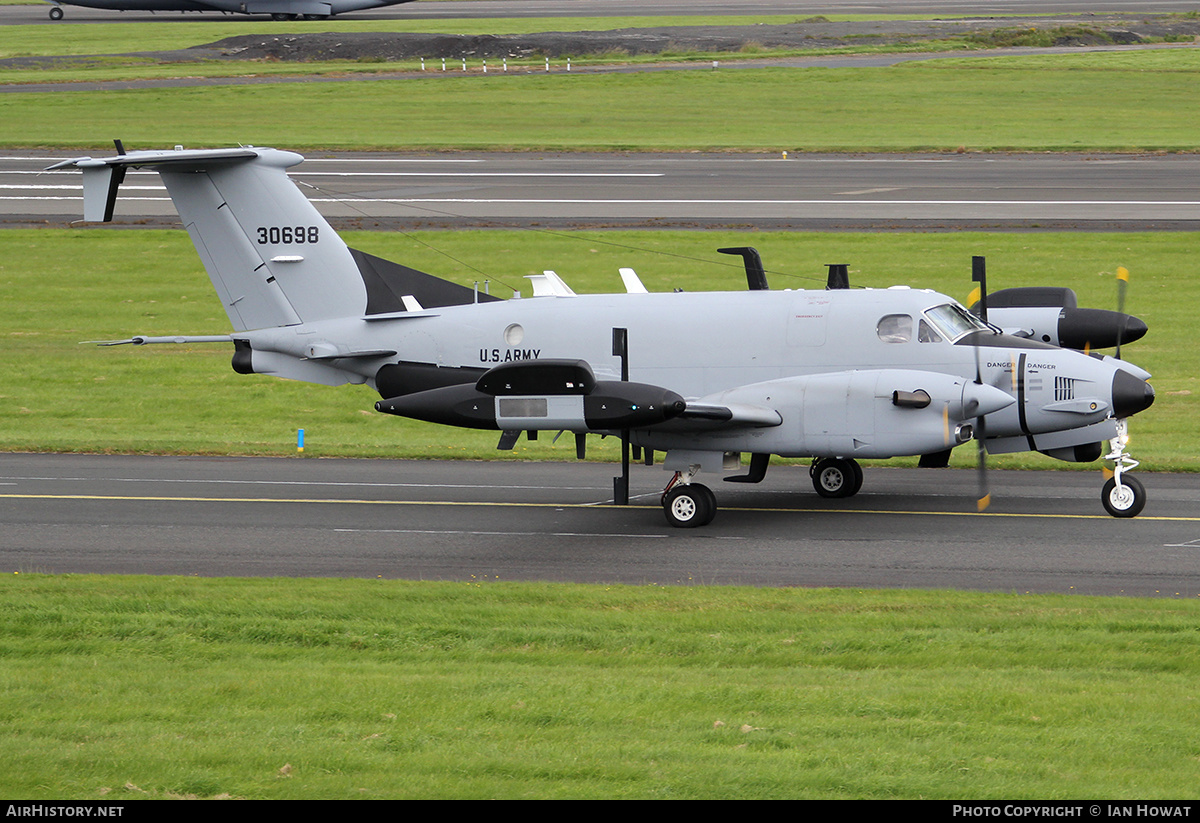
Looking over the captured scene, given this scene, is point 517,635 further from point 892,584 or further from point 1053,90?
point 1053,90

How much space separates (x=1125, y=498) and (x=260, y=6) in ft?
277

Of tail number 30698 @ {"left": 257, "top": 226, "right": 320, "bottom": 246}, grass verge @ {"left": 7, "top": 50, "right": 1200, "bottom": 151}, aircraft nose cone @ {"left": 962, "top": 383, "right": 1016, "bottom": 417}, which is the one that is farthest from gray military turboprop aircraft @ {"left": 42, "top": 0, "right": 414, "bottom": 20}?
aircraft nose cone @ {"left": 962, "top": 383, "right": 1016, "bottom": 417}

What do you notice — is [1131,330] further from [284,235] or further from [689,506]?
[284,235]

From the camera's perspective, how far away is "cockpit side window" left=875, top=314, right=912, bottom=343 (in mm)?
19047

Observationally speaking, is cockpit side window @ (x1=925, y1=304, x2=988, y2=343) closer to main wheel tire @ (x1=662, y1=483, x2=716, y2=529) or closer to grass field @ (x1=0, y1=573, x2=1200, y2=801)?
main wheel tire @ (x1=662, y1=483, x2=716, y2=529)

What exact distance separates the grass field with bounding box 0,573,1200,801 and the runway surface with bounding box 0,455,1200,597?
120cm

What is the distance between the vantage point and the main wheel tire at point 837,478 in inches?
809

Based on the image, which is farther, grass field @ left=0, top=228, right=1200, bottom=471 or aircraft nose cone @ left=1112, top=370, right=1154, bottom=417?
grass field @ left=0, top=228, right=1200, bottom=471

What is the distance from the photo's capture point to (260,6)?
92.5m

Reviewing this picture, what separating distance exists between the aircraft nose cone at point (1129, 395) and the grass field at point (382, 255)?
4.37 meters

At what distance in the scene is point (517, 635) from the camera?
1335 centimetres

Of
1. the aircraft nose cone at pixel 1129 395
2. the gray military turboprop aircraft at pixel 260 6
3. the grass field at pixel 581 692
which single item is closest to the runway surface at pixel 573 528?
the grass field at pixel 581 692

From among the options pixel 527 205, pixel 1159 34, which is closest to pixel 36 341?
pixel 527 205

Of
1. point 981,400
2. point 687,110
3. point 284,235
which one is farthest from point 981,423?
point 687,110
